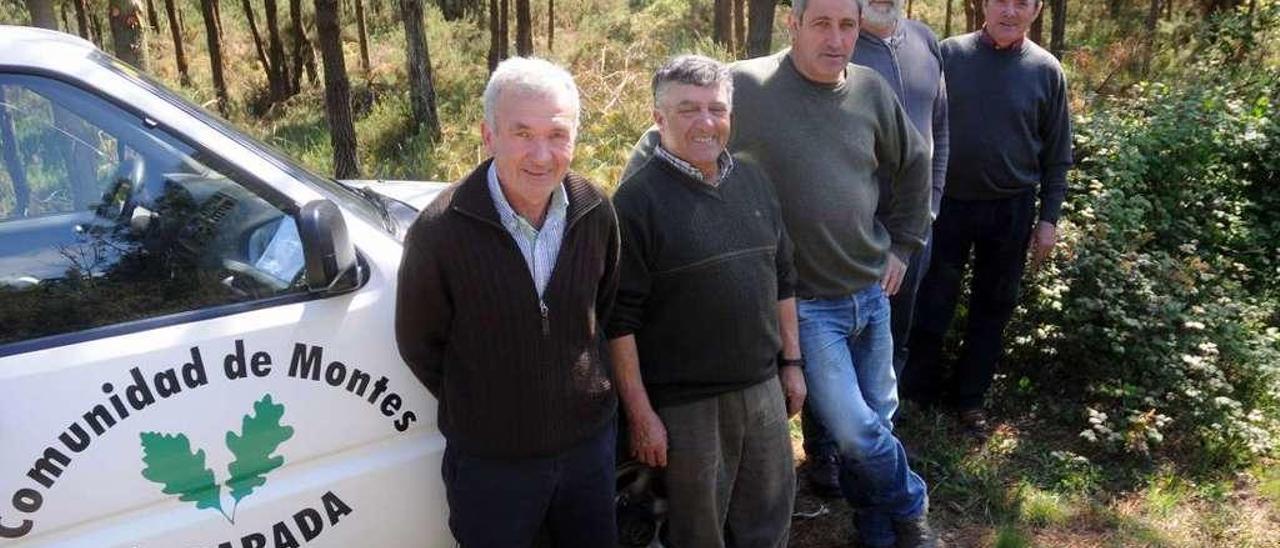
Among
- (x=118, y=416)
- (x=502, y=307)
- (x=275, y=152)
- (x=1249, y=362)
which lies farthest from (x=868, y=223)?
(x=1249, y=362)

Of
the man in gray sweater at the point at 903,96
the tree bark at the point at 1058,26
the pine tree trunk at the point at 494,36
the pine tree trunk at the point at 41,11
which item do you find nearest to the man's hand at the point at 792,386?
the man in gray sweater at the point at 903,96

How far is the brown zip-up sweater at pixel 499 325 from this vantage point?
2.16 m

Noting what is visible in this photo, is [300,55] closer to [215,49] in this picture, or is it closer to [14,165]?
[215,49]

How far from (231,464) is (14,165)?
0.84 m

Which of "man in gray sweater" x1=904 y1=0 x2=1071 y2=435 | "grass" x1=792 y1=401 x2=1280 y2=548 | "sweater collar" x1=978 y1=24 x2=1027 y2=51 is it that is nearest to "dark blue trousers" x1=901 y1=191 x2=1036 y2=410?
"man in gray sweater" x1=904 y1=0 x2=1071 y2=435

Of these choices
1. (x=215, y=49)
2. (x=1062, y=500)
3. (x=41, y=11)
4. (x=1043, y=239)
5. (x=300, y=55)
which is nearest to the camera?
(x=1062, y=500)

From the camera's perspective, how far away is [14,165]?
7.39 feet

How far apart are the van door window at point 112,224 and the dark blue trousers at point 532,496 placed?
0.62m

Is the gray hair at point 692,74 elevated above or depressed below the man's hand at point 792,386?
above

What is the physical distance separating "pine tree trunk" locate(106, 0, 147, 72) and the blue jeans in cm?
633

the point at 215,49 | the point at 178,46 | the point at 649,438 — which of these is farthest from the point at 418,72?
the point at 649,438

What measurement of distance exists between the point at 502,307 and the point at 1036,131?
2883 millimetres

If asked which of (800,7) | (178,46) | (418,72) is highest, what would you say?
(800,7)

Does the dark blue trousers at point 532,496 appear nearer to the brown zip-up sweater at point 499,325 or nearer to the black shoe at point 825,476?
the brown zip-up sweater at point 499,325
